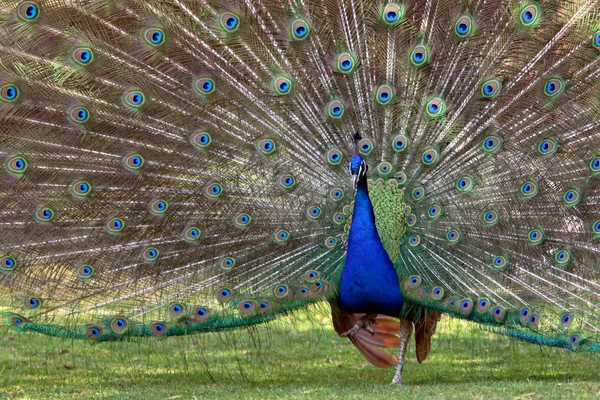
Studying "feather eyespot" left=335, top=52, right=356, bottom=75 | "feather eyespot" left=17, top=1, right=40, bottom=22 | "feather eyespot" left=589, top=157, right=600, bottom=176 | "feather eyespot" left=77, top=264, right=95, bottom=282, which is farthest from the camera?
"feather eyespot" left=77, top=264, right=95, bottom=282

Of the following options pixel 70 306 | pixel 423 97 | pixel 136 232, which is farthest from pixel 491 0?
pixel 70 306

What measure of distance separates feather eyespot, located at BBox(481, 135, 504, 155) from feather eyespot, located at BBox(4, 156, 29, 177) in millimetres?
2990

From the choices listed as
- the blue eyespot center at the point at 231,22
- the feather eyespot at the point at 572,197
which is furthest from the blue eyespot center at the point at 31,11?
the feather eyespot at the point at 572,197

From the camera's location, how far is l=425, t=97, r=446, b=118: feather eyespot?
20.5ft

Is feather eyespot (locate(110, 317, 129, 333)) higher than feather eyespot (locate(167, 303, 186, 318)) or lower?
lower

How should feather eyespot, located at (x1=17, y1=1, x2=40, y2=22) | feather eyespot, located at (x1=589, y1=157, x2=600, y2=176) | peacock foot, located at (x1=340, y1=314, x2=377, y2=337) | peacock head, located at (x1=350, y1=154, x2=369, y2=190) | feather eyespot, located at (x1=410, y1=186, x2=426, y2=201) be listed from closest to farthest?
peacock head, located at (x1=350, y1=154, x2=369, y2=190) < feather eyespot, located at (x1=17, y1=1, x2=40, y2=22) < feather eyespot, located at (x1=589, y1=157, x2=600, y2=176) < feather eyespot, located at (x1=410, y1=186, x2=426, y2=201) < peacock foot, located at (x1=340, y1=314, x2=377, y2=337)

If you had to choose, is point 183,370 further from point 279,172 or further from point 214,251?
point 279,172

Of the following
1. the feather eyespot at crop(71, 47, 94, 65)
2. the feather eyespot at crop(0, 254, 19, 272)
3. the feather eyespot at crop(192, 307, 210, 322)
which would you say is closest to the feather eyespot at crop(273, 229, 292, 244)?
the feather eyespot at crop(192, 307, 210, 322)

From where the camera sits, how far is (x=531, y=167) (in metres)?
6.37

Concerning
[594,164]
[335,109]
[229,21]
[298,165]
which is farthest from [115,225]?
[594,164]

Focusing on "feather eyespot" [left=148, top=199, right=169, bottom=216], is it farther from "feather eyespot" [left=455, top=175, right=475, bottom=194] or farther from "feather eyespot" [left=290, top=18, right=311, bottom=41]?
"feather eyespot" [left=455, top=175, right=475, bottom=194]

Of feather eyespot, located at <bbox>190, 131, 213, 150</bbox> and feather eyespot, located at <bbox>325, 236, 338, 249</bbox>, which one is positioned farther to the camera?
feather eyespot, located at <bbox>325, 236, 338, 249</bbox>

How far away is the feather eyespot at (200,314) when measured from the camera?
6.32 metres

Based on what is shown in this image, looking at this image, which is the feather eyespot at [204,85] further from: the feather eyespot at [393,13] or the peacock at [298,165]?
the feather eyespot at [393,13]
